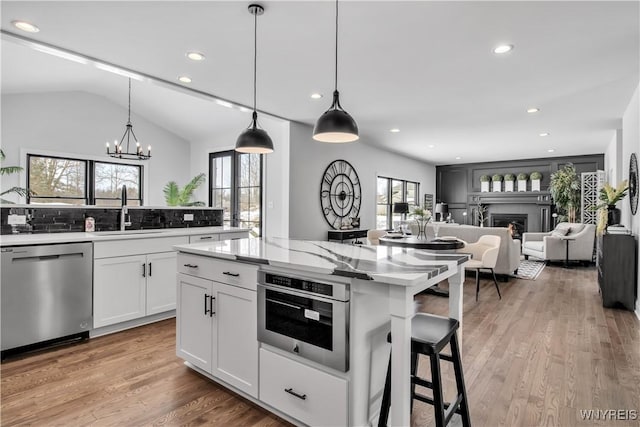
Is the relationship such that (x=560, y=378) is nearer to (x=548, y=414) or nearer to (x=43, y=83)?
(x=548, y=414)

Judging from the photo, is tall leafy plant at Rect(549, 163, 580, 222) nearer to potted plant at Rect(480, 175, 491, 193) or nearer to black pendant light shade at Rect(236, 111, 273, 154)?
potted plant at Rect(480, 175, 491, 193)

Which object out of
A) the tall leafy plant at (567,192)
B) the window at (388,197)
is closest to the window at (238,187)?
the window at (388,197)

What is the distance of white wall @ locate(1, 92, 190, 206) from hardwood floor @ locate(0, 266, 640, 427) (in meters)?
4.65

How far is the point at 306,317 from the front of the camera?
170cm

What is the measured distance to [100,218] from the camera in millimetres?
3625

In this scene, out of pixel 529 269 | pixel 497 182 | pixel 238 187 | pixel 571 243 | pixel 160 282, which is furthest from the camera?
pixel 497 182

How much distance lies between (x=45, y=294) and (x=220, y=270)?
1.73 metres

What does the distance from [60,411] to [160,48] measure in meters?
2.80

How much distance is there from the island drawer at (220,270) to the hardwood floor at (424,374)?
72 centimetres

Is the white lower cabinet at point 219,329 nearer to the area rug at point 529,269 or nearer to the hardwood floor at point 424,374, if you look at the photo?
the hardwood floor at point 424,374

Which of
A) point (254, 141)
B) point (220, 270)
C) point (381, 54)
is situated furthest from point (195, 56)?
point (220, 270)

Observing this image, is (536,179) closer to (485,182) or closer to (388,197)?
(485,182)

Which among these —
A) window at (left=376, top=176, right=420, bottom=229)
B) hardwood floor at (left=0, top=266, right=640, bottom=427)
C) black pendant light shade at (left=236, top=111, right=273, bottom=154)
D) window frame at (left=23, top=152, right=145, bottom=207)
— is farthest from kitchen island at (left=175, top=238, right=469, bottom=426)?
window at (left=376, top=176, right=420, bottom=229)

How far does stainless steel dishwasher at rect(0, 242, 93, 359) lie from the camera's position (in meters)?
2.60
